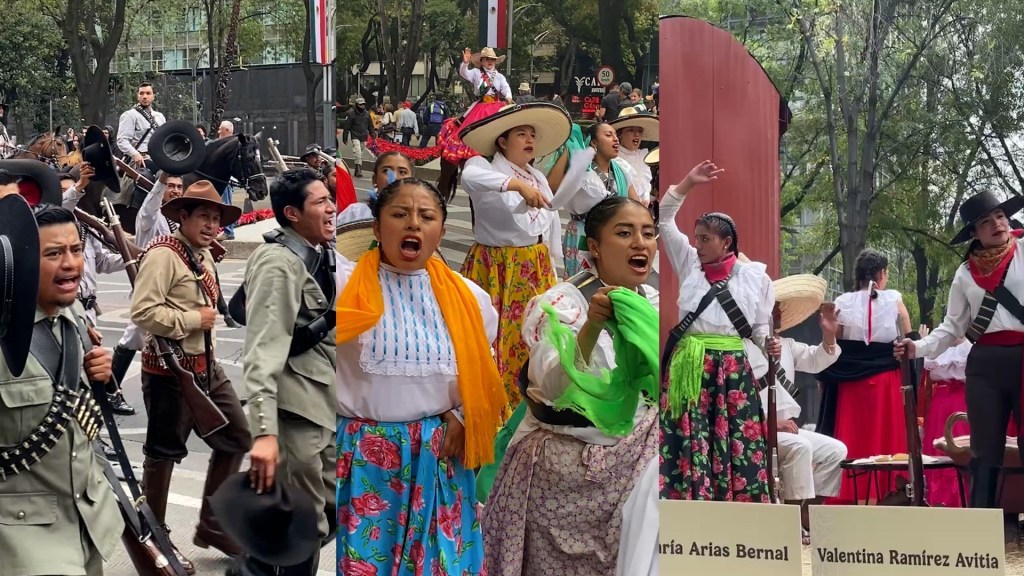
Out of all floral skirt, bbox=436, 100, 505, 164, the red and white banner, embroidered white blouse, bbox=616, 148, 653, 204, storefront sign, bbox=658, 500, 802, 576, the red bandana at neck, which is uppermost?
the red and white banner

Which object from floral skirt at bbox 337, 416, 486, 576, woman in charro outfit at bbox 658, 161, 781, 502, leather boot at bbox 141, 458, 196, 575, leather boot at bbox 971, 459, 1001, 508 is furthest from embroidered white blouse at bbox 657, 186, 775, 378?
leather boot at bbox 141, 458, 196, 575

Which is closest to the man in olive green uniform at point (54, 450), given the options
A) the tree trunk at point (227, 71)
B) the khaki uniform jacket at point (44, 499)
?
the khaki uniform jacket at point (44, 499)

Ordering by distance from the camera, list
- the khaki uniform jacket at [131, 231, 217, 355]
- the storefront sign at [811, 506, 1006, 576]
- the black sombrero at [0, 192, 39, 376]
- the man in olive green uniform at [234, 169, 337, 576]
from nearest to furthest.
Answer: the storefront sign at [811, 506, 1006, 576]
the black sombrero at [0, 192, 39, 376]
the man in olive green uniform at [234, 169, 337, 576]
the khaki uniform jacket at [131, 231, 217, 355]

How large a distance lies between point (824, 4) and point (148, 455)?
11.4 ft

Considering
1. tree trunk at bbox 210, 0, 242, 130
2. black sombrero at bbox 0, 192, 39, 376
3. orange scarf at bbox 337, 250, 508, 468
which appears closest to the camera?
black sombrero at bbox 0, 192, 39, 376

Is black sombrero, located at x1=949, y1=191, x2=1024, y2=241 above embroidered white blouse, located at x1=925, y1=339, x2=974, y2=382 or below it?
above

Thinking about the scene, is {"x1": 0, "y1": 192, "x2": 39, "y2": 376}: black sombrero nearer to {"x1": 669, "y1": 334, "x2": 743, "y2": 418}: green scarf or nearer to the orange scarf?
the orange scarf

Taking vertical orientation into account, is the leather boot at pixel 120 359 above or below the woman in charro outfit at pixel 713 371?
below

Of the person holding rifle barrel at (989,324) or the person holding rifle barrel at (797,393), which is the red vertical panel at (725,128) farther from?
the person holding rifle barrel at (989,324)

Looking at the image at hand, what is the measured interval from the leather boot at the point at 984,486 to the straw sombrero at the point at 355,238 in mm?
1638

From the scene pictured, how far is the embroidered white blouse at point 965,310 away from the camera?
315 centimetres

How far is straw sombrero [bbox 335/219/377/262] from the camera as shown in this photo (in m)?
3.62

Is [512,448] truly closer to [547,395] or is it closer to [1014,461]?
[547,395]

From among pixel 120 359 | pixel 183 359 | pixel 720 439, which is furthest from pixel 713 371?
pixel 120 359
